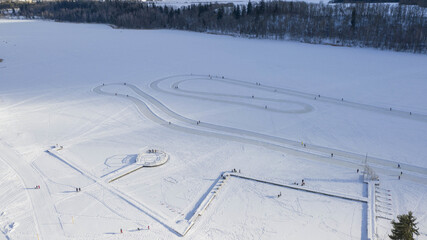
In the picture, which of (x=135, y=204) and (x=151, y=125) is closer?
(x=135, y=204)

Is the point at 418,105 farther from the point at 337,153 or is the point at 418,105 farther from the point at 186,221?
the point at 186,221

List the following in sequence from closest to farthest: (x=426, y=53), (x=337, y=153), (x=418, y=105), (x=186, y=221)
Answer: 1. (x=186, y=221)
2. (x=337, y=153)
3. (x=418, y=105)
4. (x=426, y=53)

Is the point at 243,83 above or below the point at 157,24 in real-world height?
below

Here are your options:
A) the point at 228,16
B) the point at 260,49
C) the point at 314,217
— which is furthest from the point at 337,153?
the point at 228,16

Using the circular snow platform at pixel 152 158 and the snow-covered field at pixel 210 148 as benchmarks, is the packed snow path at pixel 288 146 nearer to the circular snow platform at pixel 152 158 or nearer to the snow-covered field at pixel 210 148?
the snow-covered field at pixel 210 148

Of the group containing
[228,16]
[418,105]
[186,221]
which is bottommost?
[186,221]

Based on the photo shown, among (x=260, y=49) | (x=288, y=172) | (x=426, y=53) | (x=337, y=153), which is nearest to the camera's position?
(x=288, y=172)
